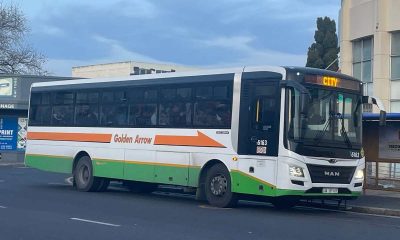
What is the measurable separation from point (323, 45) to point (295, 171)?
4686 cm

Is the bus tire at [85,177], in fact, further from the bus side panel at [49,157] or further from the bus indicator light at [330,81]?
the bus indicator light at [330,81]

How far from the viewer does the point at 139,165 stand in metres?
19.2

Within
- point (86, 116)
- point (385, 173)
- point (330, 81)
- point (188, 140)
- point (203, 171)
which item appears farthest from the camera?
point (385, 173)

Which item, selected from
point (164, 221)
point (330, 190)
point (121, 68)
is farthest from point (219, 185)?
point (121, 68)

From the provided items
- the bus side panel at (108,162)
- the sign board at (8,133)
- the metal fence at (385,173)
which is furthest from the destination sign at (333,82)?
the sign board at (8,133)

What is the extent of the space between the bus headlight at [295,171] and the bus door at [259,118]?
0.48 metres

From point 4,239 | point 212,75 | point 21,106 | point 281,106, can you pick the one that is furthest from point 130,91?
point 21,106

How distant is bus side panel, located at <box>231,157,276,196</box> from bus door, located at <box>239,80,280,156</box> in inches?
8.8

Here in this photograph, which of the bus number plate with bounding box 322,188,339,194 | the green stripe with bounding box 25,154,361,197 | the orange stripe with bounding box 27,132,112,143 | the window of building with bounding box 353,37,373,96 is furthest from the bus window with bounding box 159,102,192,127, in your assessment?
the window of building with bounding box 353,37,373,96

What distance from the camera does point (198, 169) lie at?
56.6 ft

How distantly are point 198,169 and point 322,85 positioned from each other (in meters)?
3.66

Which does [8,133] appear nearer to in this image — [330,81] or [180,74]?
[180,74]

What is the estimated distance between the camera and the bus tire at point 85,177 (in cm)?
2095

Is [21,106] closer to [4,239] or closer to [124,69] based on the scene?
[4,239]
